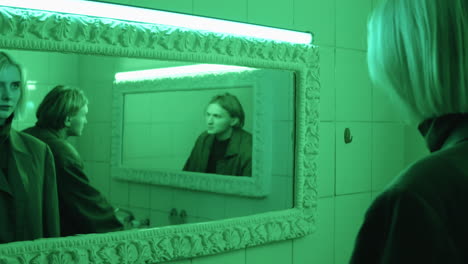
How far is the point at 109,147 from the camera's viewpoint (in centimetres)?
112

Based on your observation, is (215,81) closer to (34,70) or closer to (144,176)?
(144,176)

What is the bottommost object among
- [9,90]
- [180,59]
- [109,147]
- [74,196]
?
[74,196]

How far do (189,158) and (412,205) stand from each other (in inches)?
30.8

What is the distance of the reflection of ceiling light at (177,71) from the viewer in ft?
3.74

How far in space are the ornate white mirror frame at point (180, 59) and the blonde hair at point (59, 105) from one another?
89 mm

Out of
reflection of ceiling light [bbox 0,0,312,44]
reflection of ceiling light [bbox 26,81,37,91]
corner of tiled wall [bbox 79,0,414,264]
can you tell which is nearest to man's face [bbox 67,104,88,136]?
reflection of ceiling light [bbox 26,81,37,91]

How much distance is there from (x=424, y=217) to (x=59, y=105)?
2.56 ft

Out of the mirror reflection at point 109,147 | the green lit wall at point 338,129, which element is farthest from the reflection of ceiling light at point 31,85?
the green lit wall at point 338,129

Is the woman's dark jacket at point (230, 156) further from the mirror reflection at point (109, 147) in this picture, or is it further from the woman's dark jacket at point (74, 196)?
the woman's dark jacket at point (74, 196)

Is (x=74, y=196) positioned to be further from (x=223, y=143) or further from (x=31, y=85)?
(x=223, y=143)

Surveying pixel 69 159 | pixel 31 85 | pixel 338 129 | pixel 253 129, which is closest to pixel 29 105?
pixel 31 85

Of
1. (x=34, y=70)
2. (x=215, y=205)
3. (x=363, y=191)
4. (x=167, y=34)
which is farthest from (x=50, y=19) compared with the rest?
(x=363, y=191)

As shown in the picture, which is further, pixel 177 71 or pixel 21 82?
pixel 177 71

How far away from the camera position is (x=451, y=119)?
632 mm
